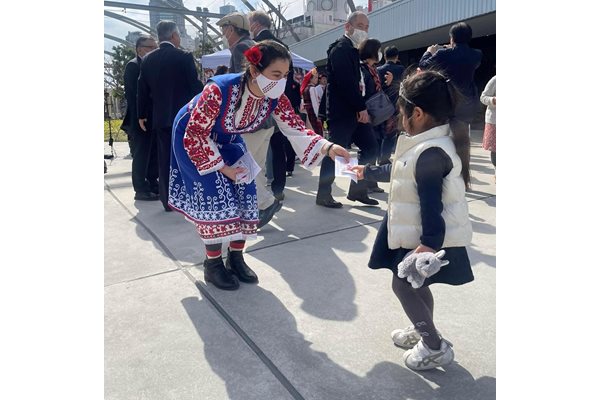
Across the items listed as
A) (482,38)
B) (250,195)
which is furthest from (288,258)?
(482,38)

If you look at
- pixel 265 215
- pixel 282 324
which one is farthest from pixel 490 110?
pixel 282 324

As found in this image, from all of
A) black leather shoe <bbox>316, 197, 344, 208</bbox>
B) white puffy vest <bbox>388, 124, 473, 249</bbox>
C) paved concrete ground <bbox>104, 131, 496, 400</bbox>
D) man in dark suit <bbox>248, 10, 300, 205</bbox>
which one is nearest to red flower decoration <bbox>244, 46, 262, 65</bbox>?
white puffy vest <bbox>388, 124, 473, 249</bbox>

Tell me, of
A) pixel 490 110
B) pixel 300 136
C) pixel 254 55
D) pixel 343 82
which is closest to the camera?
pixel 254 55

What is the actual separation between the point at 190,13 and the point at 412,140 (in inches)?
1005

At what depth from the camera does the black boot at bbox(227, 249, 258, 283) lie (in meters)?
2.80

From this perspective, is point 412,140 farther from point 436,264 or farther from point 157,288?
point 157,288

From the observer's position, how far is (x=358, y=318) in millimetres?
2316

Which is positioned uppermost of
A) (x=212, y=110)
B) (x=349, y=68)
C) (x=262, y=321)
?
(x=349, y=68)

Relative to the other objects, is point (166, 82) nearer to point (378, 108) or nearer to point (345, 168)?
point (378, 108)

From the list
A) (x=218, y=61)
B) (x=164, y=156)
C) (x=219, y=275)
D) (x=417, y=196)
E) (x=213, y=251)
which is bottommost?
(x=219, y=275)

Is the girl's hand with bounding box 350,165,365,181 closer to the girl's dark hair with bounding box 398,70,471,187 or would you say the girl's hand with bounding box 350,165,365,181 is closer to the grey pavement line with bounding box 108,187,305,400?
the girl's dark hair with bounding box 398,70,471,187

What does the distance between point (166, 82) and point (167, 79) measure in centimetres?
3

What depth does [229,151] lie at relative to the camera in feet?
8.82

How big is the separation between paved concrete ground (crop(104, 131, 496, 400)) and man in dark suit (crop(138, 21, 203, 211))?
90cm
